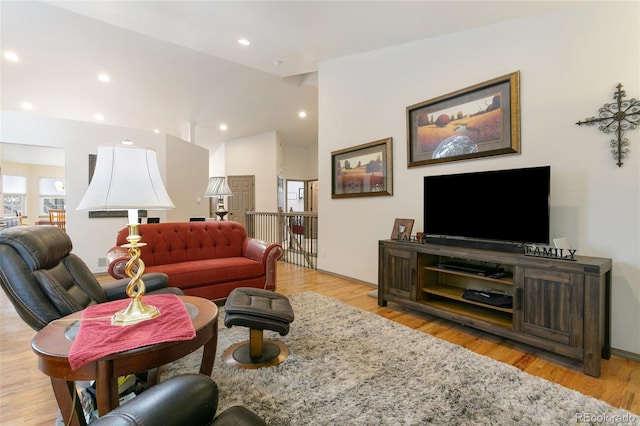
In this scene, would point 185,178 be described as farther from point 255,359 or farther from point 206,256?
point 255,359

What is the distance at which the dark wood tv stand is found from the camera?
6.23ft

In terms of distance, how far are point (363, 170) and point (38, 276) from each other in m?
3.53

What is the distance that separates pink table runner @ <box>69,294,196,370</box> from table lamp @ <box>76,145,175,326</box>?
63 mm

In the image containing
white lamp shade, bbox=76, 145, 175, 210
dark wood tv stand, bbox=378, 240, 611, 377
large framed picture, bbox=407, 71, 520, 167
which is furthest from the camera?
large framed picture, bbox=407, 71, 520, 167

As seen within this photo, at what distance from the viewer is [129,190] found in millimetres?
1318

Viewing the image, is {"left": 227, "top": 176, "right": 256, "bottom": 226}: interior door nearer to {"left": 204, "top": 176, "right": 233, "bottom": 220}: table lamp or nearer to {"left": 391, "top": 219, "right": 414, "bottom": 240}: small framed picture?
{"left": 204, "top": 176, "right": 233, "bottom": 220}: table lamp

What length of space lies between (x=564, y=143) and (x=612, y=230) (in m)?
0.76

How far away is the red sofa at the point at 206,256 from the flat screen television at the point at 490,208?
5.91ft

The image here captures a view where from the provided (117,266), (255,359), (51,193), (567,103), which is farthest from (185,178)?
(567,103)

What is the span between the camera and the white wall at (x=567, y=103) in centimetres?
213

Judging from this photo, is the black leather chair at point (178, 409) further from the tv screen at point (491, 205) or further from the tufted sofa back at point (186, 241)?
the tufted sofa back at point (186, 241)

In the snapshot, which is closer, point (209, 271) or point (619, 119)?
point (619, 119)

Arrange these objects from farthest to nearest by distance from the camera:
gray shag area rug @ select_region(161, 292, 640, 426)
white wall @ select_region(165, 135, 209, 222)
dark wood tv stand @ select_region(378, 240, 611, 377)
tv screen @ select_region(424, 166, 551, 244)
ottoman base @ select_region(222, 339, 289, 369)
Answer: white wall @ select_region(165, 135, 209, 222)
tv screen @ select_region(424, 166, 551, 244)
ottoman base @ select_region(222, 339, 289, 369)
dark wood tv stand @ select_region(378, 240, 611, 377)
gray shag area rug @ select_region(161, 292, 640, 426)

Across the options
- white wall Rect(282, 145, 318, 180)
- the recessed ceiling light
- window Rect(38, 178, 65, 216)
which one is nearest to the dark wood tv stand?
window Rect(38, 178, 65, 216)
